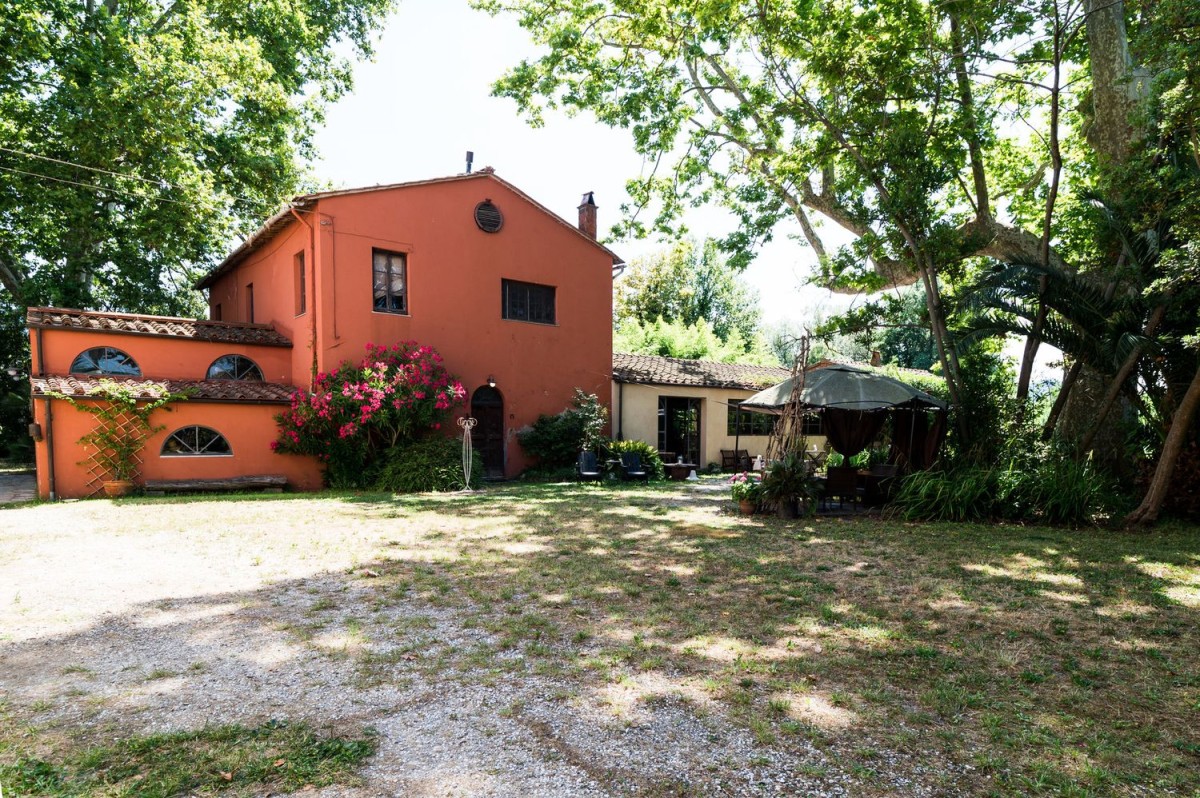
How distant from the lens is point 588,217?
18656mm

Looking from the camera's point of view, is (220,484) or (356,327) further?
(356,327)

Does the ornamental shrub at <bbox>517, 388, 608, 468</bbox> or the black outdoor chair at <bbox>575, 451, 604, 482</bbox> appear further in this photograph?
the ornamental shrub at <bbox>517, 388, 608, 468</bbox>

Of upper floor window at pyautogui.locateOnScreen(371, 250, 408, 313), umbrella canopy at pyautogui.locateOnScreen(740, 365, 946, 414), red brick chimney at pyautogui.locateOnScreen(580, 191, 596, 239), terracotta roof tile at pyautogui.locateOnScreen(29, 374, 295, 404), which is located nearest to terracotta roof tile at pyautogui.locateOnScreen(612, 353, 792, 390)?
red brick chimney at pyautogui.locateOnScreen(580, 191, 596, 239)

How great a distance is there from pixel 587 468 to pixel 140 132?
1472cm

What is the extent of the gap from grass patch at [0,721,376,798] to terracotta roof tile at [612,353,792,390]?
15345mm

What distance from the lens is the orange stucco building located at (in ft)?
41.8

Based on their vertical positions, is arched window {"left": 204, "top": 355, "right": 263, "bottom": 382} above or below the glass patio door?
above

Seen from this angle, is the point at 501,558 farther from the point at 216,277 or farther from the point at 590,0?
the point at 216,277

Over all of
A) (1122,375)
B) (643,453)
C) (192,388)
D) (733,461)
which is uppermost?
(1122,375)

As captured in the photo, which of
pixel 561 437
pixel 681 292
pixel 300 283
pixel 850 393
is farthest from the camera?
pixel 681 292

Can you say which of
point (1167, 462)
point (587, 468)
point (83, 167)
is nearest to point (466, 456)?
point (587, 468)

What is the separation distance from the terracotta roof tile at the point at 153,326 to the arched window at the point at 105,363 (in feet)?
1.58

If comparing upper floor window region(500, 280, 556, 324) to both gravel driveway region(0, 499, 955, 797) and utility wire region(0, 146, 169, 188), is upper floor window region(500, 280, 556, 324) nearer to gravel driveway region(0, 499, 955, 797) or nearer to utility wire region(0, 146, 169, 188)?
utility wire region(0, 146, 169, 188)

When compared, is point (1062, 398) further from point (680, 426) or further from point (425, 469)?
point (425, 469)
